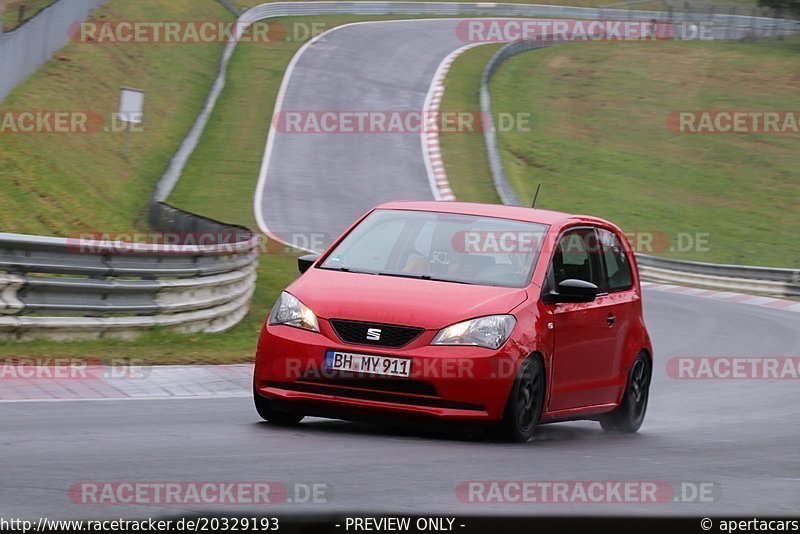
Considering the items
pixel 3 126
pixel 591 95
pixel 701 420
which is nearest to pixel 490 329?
pixel 701 420

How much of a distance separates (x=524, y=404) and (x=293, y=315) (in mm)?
1532

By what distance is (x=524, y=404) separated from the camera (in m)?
8.50

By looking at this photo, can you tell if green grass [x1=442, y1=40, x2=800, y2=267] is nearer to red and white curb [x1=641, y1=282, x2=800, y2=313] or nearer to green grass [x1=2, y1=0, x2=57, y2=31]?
red and white curb [x1=641, y1=282, x2=800, y2=313]

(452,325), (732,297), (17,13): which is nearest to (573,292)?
(452,325)

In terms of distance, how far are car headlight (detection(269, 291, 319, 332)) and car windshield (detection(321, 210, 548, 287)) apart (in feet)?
1.95

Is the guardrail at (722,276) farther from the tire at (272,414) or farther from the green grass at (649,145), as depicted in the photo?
the tire at (272,414)

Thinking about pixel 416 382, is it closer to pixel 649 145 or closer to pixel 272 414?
pixel 272 414

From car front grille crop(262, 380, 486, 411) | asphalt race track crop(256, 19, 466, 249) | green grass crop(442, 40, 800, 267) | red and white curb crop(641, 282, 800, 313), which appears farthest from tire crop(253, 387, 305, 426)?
green grass crop(442, 40, 800, 267)

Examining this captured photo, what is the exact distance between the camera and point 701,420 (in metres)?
11.8

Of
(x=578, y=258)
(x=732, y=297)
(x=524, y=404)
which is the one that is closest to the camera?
(x=524, y=404)

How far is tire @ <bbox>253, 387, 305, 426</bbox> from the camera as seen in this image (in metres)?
8.66

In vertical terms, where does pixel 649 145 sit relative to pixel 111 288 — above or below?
below

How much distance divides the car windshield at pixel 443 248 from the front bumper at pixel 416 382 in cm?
80

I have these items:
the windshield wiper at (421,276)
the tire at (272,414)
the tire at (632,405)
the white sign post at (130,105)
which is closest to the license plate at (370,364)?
the tire at (272,414)
